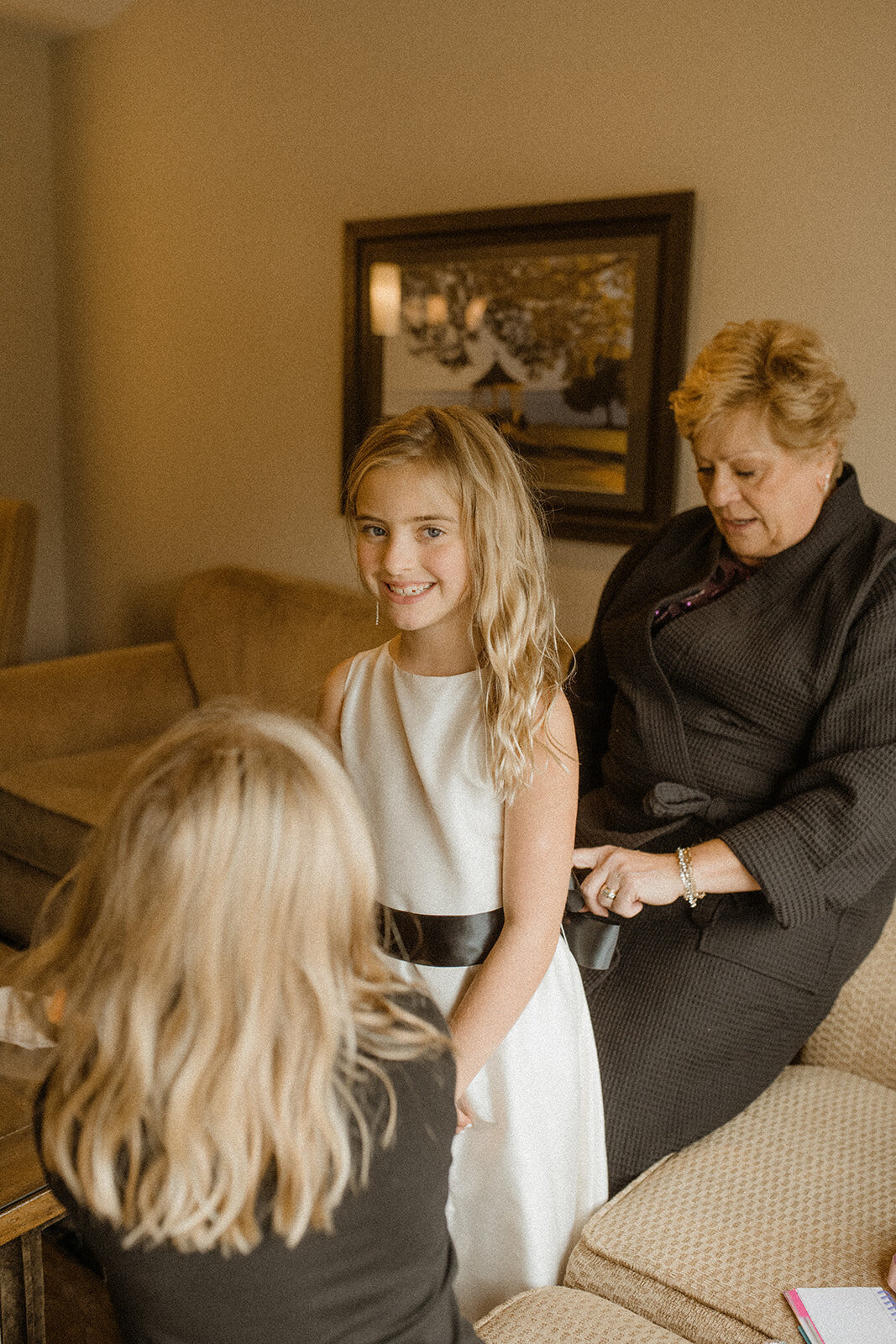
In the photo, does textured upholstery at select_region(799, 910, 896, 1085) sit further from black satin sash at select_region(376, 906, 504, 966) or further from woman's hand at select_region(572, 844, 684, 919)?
black satin sash at select_region(376, 906, 504, 966)

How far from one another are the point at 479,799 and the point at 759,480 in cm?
71

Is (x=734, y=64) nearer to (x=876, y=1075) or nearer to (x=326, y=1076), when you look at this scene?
(x=876, y=1075)

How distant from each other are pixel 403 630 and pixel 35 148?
12.0ft

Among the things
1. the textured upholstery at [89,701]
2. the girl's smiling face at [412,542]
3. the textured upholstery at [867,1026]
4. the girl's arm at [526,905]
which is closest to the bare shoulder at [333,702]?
the girl's smiling face at [412,542]

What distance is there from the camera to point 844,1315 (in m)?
1.27

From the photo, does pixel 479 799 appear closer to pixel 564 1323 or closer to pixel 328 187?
pixel 564 1323

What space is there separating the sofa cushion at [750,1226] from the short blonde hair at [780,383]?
973mm

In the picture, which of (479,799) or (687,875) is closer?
(479,799)

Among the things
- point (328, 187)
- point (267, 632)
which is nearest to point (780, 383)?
point (267, 632)

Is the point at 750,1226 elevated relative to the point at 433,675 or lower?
lower

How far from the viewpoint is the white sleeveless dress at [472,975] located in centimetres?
131

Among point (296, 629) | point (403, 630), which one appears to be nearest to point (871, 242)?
point (403, 630)

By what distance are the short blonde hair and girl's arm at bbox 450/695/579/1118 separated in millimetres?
642

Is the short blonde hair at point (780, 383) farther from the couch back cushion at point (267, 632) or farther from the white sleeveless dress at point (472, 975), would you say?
the couch back cushion at point (267, 632)
